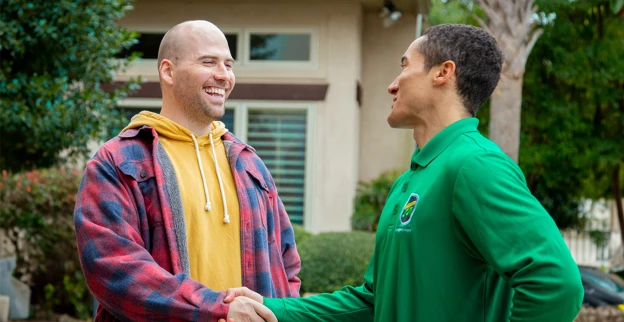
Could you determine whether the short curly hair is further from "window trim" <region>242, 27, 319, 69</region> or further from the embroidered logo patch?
"window trim" <region>242, 27, 319, 69</region>

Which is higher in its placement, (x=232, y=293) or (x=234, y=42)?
(x=234, y=42)

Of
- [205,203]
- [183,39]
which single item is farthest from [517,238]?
[183,39]

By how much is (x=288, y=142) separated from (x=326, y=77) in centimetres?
133

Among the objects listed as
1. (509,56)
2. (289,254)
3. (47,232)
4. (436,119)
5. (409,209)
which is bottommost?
(47,232)

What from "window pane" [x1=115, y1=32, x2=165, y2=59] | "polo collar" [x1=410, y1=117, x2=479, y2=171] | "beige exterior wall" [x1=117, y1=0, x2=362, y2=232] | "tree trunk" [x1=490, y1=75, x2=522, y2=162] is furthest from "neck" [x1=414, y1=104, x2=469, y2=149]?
"window pane" [x1=115, y1=32, x2=165, y2=59]

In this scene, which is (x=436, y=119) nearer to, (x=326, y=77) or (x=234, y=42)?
(x=326, y=77)

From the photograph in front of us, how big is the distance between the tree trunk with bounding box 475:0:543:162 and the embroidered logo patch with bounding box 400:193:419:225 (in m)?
9.04

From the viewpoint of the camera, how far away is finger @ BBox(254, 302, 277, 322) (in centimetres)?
335

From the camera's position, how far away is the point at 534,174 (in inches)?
793

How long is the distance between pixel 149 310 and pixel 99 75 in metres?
7.23

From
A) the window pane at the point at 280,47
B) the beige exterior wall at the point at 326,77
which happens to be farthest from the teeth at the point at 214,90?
the window pane at the point at 280,47

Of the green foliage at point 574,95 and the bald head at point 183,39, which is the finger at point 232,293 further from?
the green foliage at point 574,95

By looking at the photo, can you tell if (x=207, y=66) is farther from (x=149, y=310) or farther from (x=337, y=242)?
(x=337, y=242)

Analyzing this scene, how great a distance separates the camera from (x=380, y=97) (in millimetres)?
16266
